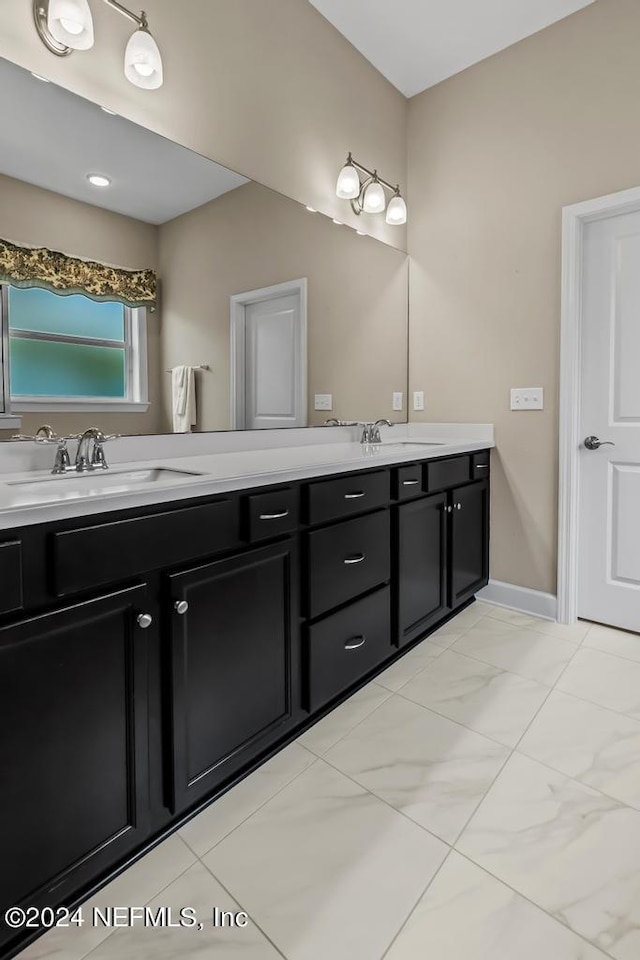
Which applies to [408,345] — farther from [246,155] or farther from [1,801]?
[1,801]

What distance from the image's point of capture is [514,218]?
2.56m

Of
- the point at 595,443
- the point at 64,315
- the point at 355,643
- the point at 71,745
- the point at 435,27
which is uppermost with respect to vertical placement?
the point at 435,27

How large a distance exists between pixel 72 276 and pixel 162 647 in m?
1.11

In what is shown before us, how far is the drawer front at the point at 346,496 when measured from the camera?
63.2 inches

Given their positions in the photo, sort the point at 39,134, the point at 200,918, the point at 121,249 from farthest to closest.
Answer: the point at 121,249 → the point at 39,134 → the point at 200,918

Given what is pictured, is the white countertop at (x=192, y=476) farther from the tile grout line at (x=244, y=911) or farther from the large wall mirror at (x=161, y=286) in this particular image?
the tile grout line at (x=244, y=911)

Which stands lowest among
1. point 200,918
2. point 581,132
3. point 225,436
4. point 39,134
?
point 200,918

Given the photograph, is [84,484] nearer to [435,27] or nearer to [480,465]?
[480,465]

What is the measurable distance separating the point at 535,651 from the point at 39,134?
252 cm

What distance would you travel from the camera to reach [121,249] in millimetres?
1683

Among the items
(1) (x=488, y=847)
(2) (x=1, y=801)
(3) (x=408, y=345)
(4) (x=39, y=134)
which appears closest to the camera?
(2) (x=1, y=801)

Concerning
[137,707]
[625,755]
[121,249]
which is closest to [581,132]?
[121,249]

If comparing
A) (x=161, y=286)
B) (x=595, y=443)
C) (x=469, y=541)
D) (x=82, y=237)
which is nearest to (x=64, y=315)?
(x=82, y=237)

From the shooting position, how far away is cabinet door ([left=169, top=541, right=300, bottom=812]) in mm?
1229
